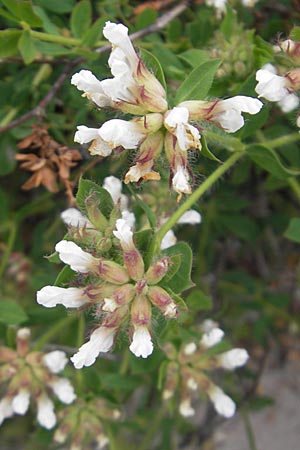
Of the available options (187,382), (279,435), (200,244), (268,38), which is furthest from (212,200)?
(279,435)

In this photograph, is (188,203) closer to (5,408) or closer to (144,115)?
(144,115)

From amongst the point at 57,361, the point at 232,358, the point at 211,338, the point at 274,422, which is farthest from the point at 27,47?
the point at 274,422

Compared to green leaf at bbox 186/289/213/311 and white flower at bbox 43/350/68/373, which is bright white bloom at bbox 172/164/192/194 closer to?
green leaf at bbox 186/289/213/311

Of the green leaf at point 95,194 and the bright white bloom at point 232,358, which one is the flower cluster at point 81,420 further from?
the green leaf at point 95,194

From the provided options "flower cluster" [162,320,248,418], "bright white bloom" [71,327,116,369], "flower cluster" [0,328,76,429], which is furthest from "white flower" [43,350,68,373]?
"bright white bloom" [71,327,116,369]

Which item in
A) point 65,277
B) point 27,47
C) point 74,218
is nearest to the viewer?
point 65,277

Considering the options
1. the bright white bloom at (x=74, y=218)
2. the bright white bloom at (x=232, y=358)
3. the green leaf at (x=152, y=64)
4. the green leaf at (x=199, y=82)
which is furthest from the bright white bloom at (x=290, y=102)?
the bright white bloom at (x=232, y=358)
